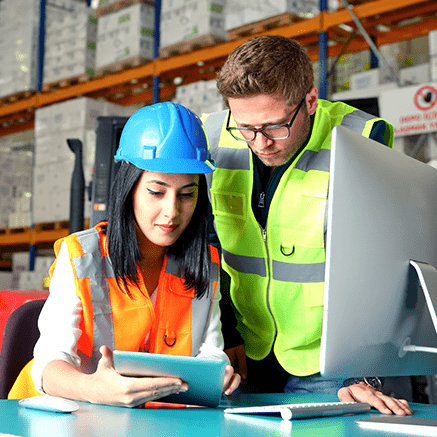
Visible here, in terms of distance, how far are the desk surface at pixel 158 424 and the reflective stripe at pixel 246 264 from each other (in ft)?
2.14

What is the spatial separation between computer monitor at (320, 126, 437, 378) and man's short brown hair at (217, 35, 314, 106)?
61 cm

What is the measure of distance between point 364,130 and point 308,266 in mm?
466

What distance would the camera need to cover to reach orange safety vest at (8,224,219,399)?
1428 millimetres

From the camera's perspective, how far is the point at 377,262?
1.07 m

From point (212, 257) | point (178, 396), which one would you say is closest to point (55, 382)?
point (178, 396)

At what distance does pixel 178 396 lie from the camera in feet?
4.07

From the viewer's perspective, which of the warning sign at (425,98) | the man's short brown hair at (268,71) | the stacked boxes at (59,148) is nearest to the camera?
the man's short brown hair at (268,71)

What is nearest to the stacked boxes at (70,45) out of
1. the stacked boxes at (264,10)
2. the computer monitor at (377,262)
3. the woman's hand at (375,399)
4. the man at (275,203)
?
the stacked boxes at (264,10)

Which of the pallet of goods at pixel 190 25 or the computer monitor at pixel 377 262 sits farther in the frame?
the pallet of goods at pixel 190 25

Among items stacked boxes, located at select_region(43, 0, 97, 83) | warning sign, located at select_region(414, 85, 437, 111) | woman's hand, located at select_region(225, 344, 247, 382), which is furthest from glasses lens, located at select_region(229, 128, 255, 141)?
stacked boxes, located at select_region(43, 0, 97, 83)

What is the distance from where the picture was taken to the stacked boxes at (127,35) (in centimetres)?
581

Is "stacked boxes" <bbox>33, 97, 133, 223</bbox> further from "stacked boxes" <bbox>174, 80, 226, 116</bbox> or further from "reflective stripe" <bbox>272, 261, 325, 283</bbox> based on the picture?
"reflective stripe" <bbox>272, 261, 325, 283</bbox>

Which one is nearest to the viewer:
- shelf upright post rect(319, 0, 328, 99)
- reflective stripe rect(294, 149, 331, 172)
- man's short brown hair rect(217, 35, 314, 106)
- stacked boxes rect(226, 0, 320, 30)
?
man's short brown hair rect(217, 35, 314, 106)

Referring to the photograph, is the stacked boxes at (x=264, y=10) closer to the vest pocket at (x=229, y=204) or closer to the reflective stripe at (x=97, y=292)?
the vest pocket at (x=229, y=204)
